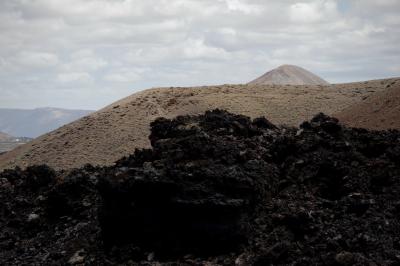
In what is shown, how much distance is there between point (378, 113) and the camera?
38.3 meters

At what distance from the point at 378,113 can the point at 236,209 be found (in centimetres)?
3033

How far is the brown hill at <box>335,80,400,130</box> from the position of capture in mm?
35028

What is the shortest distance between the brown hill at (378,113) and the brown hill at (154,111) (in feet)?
23.8

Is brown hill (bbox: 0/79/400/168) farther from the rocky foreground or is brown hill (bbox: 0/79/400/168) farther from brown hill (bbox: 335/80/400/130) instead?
the rocky foreground

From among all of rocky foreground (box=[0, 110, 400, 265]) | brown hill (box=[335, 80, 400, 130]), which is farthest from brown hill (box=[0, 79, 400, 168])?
rocky foreground (box=[0, 110, 400, 265])

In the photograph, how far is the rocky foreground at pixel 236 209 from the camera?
404 inches

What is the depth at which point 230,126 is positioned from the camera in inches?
611

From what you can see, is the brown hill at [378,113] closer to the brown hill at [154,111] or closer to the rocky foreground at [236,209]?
the brown hill at [154,111]

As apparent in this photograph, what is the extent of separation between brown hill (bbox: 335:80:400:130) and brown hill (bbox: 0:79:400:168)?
725 cm

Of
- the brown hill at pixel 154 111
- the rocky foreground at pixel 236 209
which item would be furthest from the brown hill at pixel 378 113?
the rocky foreground at pixel 236 209

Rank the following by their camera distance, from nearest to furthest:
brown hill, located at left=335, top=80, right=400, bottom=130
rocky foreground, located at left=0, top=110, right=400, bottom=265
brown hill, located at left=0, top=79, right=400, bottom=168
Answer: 1. rocky foreground, located at left=0, top=110, right=400, bottom=265
2. brown hill, located at left=335, top=80, right=400, bottom=130
3. brown hill, located at left=0, top=79, right=400, bottom=168

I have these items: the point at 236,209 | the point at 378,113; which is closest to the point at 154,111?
the point at 378,113

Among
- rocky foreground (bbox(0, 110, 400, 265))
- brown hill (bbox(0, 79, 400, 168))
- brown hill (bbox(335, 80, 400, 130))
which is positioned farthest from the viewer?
brown hill (bbox(0, 79, 400, 168))

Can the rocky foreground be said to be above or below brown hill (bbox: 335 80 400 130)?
below
